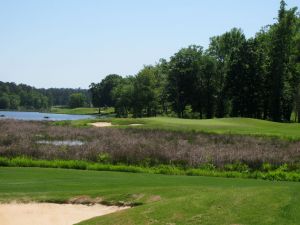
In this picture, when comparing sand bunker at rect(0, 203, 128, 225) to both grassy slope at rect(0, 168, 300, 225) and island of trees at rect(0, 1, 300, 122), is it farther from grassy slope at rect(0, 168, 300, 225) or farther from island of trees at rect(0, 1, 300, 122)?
island of trees at rect(0, 1, 300, 122)

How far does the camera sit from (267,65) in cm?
8419

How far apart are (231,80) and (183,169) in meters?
64.6

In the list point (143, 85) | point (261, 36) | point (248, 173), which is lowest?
point (248, 173)

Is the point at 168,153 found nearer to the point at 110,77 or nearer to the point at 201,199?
the point at 201,199

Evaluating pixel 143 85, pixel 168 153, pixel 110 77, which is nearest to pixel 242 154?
pixel 168 153

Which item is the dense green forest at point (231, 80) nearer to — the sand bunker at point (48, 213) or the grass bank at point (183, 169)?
the grass bank at point (183, 169)

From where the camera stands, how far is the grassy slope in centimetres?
952

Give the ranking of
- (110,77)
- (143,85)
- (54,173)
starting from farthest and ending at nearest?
(110,77)
(143,85)
(54,173)

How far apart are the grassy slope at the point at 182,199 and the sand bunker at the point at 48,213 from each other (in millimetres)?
604

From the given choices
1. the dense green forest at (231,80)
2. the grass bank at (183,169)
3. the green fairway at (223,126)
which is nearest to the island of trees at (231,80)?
the dense green forest at (231,80)

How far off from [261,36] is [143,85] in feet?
86.7

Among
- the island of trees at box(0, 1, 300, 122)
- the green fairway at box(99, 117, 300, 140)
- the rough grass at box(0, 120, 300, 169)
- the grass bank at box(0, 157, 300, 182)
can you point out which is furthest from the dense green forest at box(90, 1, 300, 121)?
the grass bank at box(0, 157, 300, 182)

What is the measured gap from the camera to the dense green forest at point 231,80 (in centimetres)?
7812

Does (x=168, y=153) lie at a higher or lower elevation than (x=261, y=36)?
lower
